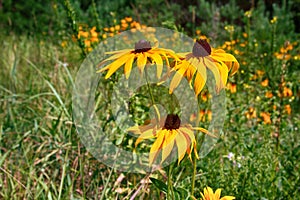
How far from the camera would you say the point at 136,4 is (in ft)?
18.4

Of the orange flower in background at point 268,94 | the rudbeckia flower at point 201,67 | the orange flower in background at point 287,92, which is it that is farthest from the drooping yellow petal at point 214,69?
the orange flower in background at point 287,92

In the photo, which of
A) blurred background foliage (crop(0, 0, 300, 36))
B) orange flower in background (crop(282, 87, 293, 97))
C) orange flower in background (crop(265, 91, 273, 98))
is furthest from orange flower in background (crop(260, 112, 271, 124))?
blurred background foliage (crop(0, 0, 300, 36))

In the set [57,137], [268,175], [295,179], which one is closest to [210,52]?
[268,175]

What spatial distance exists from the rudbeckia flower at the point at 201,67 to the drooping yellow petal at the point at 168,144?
0.11m

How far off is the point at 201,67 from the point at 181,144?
0.20 meters

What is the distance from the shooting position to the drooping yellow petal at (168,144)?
1.22 m

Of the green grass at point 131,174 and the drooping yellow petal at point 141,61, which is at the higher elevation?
the drooping yellow petal at point 141,61

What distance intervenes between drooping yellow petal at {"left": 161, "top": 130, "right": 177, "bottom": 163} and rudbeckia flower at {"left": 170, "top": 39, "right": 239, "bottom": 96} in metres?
0.11

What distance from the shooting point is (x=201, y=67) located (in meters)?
1.24

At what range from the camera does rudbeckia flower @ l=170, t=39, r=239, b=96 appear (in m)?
1.23

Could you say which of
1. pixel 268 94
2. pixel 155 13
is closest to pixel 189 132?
pixel 268 94

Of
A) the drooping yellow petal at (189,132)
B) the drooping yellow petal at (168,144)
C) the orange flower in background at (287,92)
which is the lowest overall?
the orange flower in background at (287,92)

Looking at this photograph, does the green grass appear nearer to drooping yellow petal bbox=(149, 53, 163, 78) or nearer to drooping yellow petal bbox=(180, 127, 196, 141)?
drooping yellow petal bbox=(180, 127, 196, 141)

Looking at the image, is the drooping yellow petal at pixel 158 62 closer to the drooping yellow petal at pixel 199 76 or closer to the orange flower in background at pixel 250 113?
the drooping yellow petal at pixel 199 76
